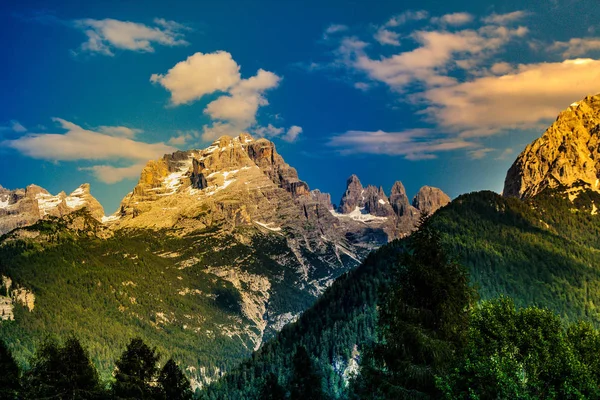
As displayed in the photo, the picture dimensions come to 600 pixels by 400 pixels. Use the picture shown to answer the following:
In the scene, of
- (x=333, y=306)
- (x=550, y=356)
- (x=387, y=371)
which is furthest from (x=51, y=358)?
(x=333, y=306)

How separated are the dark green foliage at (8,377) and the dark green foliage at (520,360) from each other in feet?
116

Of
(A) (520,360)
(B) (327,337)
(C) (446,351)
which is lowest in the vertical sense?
(A) (520,360)

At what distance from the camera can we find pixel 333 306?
184500mm

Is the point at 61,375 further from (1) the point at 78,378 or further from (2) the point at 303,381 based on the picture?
(2) the point at 303,381

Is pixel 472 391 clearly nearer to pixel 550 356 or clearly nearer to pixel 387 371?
pixel 387 371

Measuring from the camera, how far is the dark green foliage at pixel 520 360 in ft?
93.1

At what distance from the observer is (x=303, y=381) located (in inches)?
2500

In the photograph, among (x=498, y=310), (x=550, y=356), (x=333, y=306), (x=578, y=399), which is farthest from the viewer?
(x=333, y=306)

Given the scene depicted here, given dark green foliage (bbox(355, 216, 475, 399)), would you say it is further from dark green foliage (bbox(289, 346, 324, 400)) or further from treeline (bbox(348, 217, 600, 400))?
dark green foliage (bbox(289, 346, 324, 400))

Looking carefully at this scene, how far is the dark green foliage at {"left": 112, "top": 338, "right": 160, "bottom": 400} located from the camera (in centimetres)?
4159

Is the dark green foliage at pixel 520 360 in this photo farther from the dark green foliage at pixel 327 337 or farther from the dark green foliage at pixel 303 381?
the dark green foliage at pixel 327 337

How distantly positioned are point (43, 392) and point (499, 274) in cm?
17799

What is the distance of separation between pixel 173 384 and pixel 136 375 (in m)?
4.87

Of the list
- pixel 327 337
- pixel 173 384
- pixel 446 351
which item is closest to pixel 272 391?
pixel 173 384
